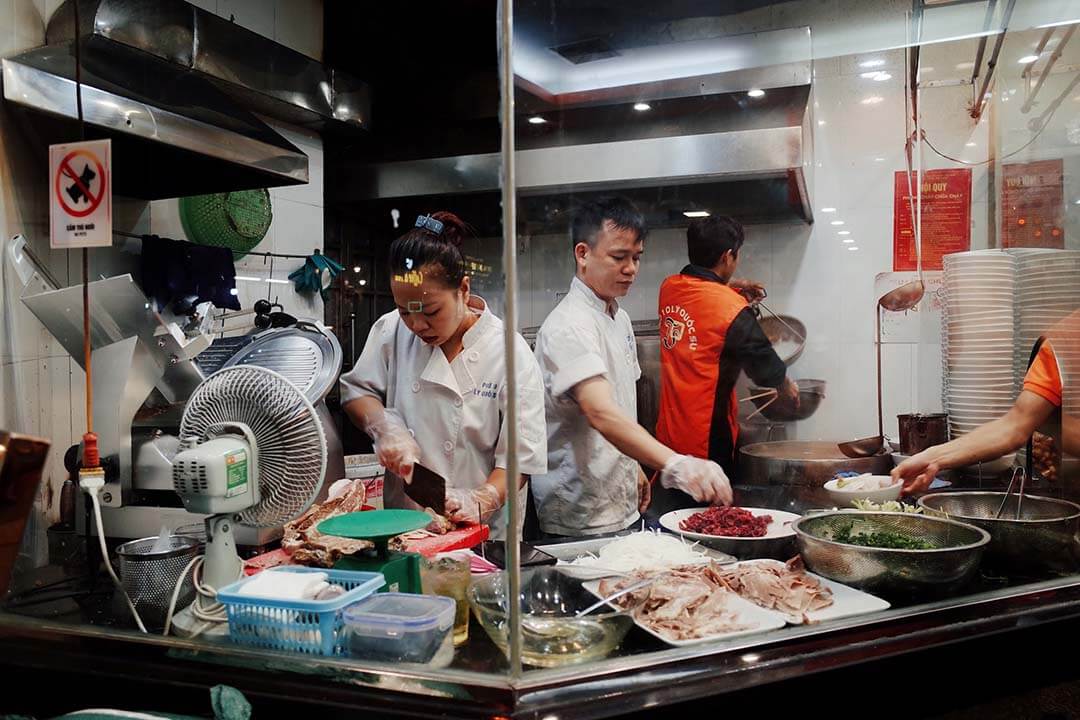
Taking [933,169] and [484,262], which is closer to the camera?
[484,262]

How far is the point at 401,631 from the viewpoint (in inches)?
45.0

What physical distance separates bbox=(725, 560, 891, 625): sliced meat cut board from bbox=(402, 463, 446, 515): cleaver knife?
0.74m

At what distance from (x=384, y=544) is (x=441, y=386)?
398mm

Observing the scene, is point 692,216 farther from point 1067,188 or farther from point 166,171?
point 166,171

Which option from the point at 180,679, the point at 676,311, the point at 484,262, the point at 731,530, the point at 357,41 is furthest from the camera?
the point at 357,41

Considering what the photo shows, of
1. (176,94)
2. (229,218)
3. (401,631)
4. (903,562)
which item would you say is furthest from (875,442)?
(176,94)

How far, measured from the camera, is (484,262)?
1.39 metres

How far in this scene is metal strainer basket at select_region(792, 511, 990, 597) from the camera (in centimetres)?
136

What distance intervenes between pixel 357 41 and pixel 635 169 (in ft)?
4.48

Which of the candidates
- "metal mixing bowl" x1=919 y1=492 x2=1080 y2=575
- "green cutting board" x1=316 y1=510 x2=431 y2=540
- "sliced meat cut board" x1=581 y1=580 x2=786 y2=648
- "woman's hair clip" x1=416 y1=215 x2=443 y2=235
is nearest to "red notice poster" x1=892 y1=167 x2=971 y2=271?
"metal mixing bowl" x1=919 y1=492 x2=1080 y2=575

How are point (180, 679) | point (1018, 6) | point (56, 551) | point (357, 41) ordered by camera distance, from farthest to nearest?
point (357, 41) → point (1018, 6) → point (56, 551) → point (180, 679)

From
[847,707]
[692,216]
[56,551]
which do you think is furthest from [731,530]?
[56,551]

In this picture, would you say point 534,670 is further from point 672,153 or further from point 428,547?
point 672,153

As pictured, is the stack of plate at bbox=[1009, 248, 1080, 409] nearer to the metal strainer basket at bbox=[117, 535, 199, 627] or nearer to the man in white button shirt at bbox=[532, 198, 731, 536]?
the man in white button shirt at bbox=[532, 198, 731, 536]
